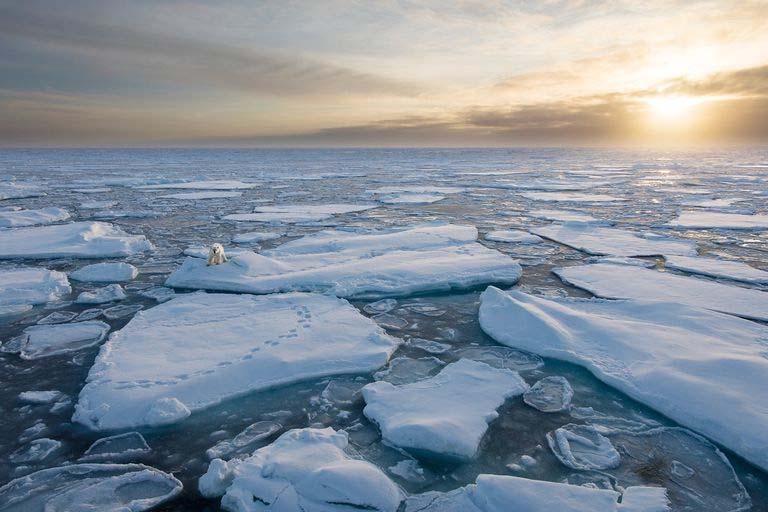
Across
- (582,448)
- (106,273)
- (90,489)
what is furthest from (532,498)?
(106,273)

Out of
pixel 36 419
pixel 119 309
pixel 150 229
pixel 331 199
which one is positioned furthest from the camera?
pixel 331 199

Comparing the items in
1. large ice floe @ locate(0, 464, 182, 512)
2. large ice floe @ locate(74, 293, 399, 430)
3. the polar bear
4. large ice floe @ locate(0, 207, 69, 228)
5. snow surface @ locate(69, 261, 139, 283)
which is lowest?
large ice floe @ locate(0, 207, 69, 228)

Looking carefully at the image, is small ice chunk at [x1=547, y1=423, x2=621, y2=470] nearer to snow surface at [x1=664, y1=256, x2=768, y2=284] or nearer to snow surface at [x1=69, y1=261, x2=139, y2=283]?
snow surface at [x1=664, y1=256, x2=768, y2=284]

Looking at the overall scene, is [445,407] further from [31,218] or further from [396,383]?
[31,218]

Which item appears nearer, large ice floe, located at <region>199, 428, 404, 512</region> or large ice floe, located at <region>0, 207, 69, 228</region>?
large ice floe, located at <region>199, 428, 404, 512</region>

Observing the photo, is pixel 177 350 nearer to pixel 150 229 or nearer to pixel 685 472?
pixel 685 472

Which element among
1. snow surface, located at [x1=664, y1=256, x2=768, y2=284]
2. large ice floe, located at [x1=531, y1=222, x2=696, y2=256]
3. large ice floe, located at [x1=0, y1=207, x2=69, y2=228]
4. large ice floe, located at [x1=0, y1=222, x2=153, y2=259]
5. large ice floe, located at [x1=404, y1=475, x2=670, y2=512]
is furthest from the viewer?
large ice floe, located at [x1=0, y1=207, x2=69, y2=228]

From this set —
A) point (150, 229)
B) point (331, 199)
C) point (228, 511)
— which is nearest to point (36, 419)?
point (228, 511)

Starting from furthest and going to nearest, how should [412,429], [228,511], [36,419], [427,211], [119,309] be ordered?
[427,211], [119,309], [36,419], [412,429], [228,511]

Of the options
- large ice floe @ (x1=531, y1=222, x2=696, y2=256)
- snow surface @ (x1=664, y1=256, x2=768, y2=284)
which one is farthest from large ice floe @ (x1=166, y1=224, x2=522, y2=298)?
snow surface @ (x1=664, y1=256, x2=768, y2=284)
